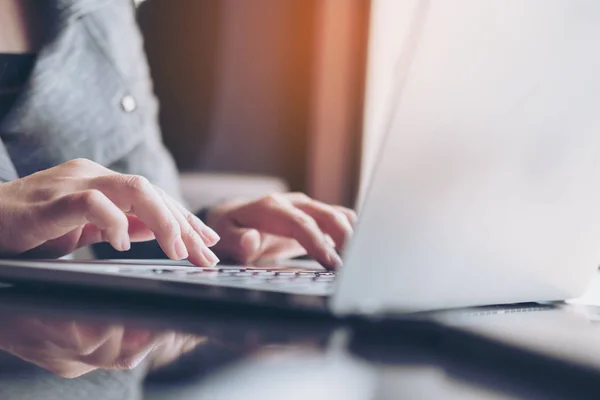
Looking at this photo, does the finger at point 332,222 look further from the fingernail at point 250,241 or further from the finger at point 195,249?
the finger at point 195,249

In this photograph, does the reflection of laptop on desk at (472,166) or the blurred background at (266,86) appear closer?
the reflection of laptop on desk at (472,166)

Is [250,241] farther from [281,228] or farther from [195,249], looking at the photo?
[195,249]

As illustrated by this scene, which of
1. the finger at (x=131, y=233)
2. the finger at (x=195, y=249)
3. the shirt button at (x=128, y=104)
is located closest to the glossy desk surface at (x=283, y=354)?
the finger at (x=195, y=249)

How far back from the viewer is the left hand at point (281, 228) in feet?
2.01

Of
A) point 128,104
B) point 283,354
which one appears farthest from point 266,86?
point 283,354

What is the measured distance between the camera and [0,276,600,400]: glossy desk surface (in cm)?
19

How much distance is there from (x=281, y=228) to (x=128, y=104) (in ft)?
1.23

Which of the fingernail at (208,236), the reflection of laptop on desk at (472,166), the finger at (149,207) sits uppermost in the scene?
the reflection of laptop on desk at (472,166)

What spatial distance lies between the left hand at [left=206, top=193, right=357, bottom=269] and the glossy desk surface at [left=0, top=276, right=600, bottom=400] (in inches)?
10.8

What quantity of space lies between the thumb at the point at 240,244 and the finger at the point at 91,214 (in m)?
0.26

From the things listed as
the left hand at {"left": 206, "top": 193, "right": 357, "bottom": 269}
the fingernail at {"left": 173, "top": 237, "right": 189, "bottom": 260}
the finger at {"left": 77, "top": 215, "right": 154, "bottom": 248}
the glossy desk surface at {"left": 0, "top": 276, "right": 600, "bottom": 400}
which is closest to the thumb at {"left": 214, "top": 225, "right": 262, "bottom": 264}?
the left hand at {"left": 206, "top": 193, "right": 357, "bottom": 269}

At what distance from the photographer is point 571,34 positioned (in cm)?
27

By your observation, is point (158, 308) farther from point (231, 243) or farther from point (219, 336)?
point (231, 243)

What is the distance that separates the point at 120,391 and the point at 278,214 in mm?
489
